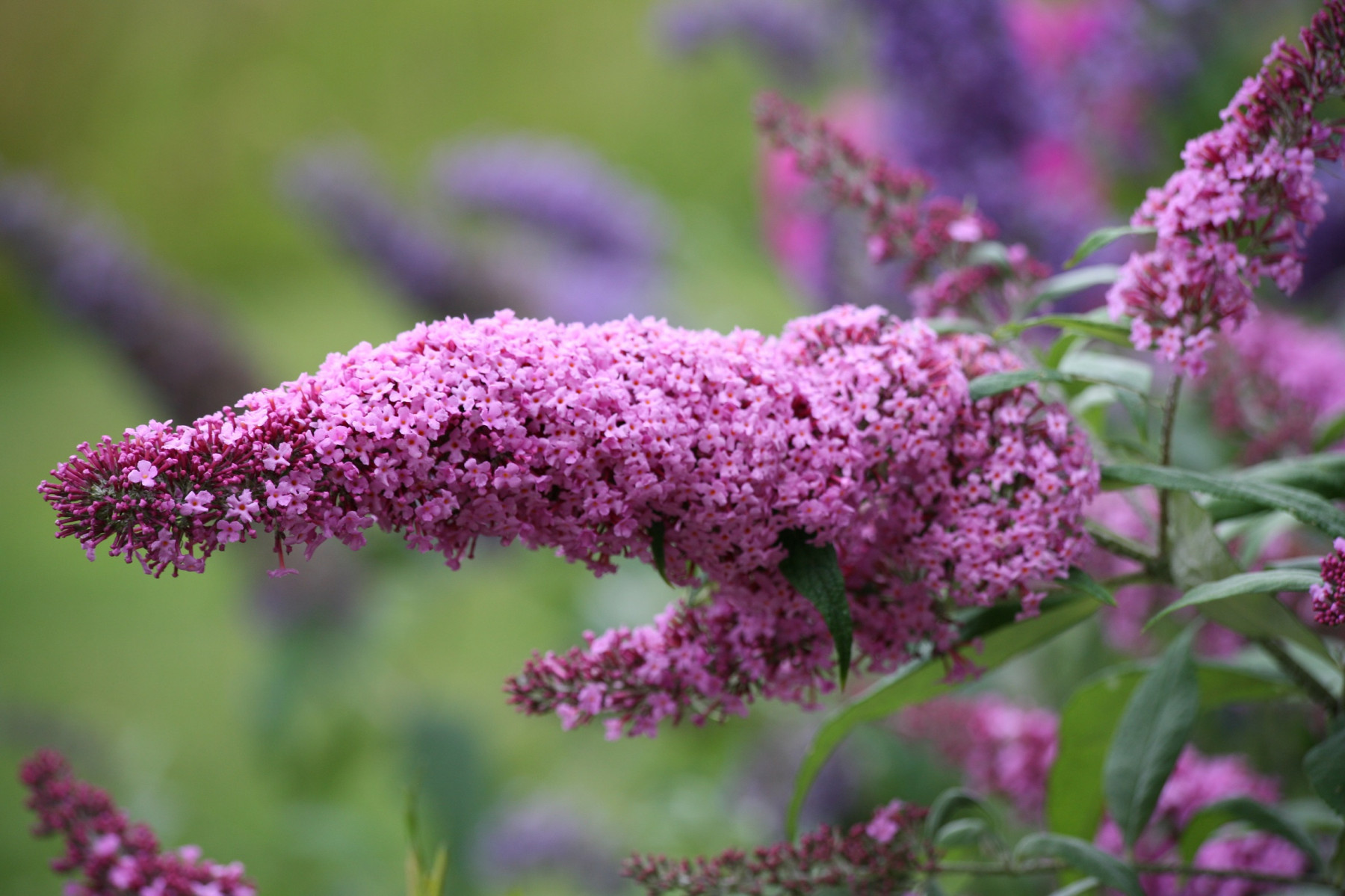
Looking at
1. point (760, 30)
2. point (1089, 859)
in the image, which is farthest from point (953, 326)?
point (760, 30)

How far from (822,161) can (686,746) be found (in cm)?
90

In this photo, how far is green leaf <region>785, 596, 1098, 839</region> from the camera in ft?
1.64

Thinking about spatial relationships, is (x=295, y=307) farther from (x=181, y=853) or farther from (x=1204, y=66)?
(x=181, y=853)

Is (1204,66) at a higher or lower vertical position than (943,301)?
higher

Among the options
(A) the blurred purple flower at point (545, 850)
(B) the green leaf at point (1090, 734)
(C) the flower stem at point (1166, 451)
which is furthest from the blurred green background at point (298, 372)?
(C) the flower stem at point (1166, 451)

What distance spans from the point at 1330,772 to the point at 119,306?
126cm

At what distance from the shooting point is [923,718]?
0.74 metres

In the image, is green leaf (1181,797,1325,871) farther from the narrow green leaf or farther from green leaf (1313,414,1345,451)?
green leaf (1313,414,1345,451)

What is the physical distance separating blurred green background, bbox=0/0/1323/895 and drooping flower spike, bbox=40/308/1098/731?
78cm

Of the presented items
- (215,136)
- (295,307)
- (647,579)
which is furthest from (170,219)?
(647,579)

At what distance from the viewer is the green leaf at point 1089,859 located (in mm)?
473

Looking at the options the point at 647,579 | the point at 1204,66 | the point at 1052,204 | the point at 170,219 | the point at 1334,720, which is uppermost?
the point at 170,219

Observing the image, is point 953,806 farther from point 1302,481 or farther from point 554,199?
point 554,199

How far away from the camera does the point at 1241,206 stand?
44 centimetres
